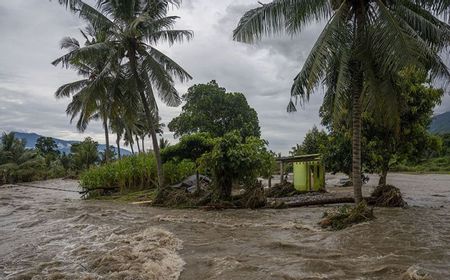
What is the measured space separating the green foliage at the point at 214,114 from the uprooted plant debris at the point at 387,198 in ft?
88.4

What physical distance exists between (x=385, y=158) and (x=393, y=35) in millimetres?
7546

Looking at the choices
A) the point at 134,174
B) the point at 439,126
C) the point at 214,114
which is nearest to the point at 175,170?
the point at 134,174

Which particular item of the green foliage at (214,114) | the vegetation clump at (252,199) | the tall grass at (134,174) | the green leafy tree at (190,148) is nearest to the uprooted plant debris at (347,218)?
the vegetation clump at (252,199)

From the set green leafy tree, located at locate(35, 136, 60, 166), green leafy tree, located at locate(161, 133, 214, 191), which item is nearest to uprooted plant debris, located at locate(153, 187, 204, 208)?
green leafy tree, located at locate(161, 133, 214, 191)

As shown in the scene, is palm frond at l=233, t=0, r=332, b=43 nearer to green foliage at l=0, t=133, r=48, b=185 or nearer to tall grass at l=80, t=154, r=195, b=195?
tall grass at l=80, t=154, r=195, b=195

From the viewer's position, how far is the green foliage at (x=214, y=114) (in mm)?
40000

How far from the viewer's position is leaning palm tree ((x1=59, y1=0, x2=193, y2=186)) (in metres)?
16.7

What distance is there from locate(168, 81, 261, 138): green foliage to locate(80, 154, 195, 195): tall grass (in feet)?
60.8

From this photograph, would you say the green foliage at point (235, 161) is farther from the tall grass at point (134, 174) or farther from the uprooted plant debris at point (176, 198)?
the tall grass at point (134, 174)

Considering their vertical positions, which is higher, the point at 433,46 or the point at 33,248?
the point at 433,46

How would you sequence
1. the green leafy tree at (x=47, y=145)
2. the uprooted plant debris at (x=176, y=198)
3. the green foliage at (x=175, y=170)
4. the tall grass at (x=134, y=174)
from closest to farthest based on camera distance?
the uprooted plant debris at (x=176, y=198) < the green foliage at (x=175, y=170) < the tall grass at (x=134, y=174) < the green leafy tree at (x=47, y=145)

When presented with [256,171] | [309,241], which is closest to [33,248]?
[309,241]

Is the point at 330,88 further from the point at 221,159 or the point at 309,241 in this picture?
the point at 309,241

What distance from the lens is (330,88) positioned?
12.8m
